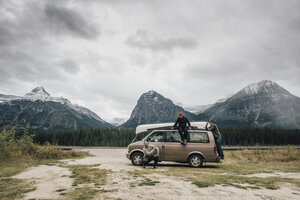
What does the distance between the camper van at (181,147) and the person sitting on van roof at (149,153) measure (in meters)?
0.65

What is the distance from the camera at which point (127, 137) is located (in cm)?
8156

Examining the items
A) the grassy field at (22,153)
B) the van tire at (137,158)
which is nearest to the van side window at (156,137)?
the van tire at (137,158)

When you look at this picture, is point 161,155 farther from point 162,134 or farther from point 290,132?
point 290,132

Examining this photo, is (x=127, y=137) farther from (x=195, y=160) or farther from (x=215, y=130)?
(x=195, y=160)

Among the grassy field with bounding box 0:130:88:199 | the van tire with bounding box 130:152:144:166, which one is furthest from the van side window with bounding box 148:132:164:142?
the grassy field with bounding box 0:130:88:199

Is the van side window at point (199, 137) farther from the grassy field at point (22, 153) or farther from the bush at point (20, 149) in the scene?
the bush at point (20, 149)

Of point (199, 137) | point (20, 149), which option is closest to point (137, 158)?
point (199, 137)

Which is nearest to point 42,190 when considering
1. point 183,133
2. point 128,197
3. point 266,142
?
point 128,197

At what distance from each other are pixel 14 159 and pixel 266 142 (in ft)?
318

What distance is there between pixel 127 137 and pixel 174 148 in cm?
7173

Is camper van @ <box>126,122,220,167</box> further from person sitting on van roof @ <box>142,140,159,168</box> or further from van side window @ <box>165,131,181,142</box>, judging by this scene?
person sitting on van roof @ <box>142,140,159,168</box>

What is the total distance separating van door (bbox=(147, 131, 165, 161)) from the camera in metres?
12.1

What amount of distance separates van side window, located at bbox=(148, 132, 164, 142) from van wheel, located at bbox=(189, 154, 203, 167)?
2.18 metres

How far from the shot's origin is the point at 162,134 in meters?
12.4
